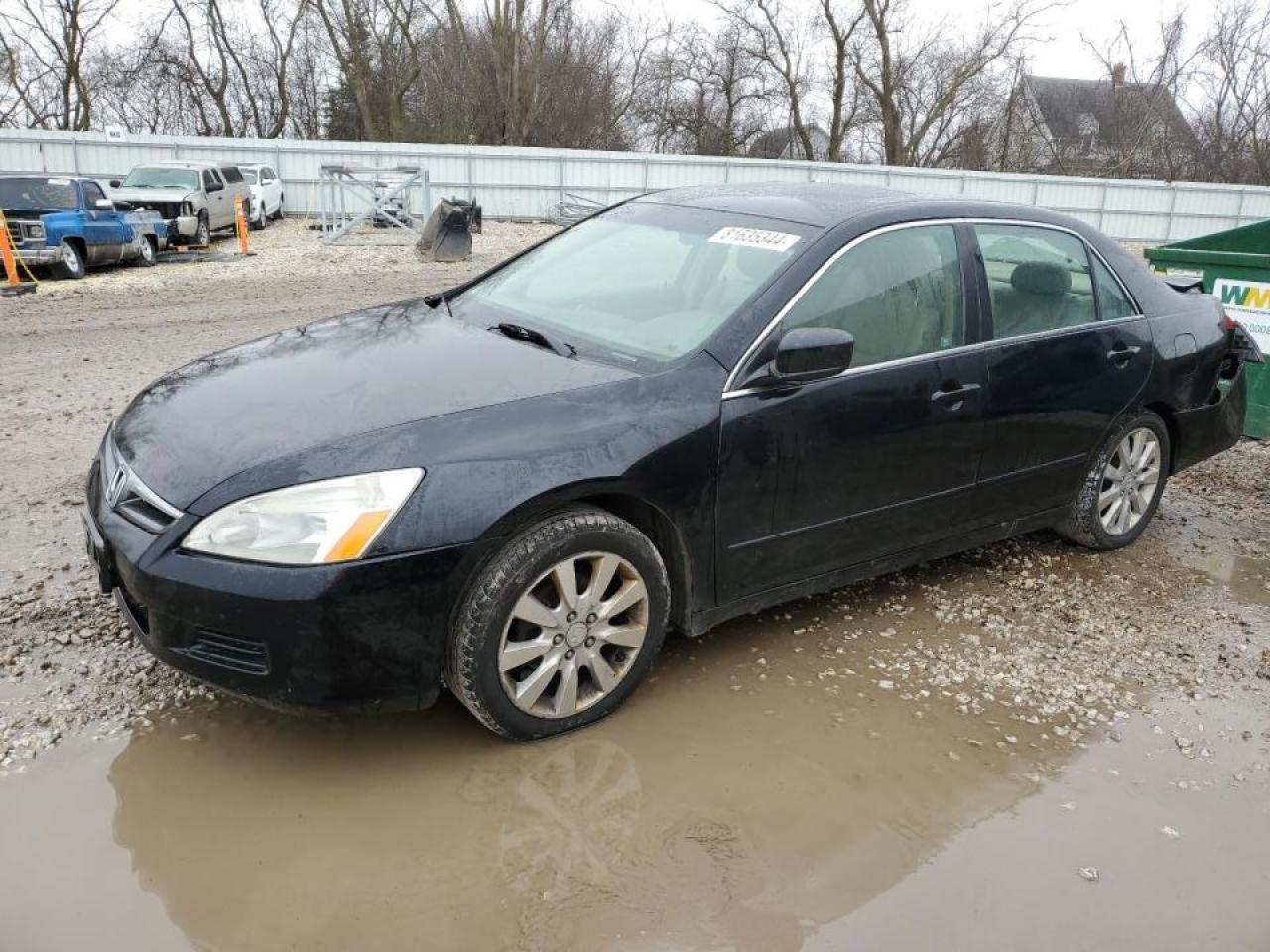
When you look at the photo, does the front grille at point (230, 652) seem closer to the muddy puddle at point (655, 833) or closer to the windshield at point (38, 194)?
the muddy puddle at point (655, 833)

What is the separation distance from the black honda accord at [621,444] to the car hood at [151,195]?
16042mm

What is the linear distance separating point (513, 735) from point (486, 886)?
1.80 feet

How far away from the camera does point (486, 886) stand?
2.47 metres

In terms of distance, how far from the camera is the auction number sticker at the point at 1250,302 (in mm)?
6367

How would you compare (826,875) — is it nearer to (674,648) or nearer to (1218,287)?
(674,648)

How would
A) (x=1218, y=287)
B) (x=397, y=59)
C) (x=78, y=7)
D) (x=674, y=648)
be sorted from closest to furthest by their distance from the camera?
(x=674, y=648) → (x=1218, y=287) → (x=78, y=7) → (x=397, y=59)

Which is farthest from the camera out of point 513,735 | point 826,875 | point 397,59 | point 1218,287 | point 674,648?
point 397,59

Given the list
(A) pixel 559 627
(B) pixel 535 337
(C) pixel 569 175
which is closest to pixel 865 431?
(B) pixel 535 337

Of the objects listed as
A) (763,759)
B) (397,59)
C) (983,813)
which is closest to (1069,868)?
(983,813)

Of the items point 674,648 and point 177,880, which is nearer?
point 177,880

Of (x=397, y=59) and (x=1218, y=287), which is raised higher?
(x=397, y=59)

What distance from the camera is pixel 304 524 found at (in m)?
2.61

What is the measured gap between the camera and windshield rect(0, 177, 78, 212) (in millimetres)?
13711

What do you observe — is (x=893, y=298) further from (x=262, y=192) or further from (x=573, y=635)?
(x=262, y=192)
